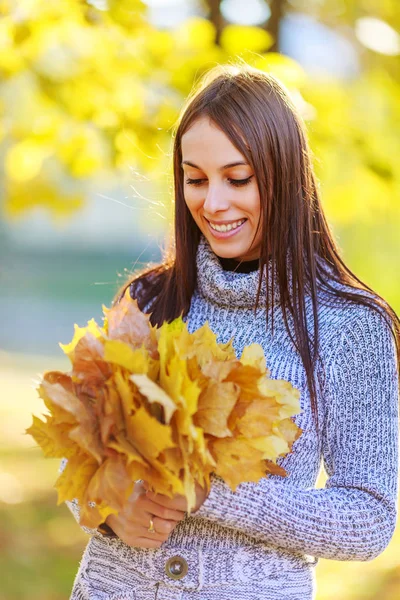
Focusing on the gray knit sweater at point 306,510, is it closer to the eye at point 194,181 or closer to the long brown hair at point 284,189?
the long brown hair at point 284,189

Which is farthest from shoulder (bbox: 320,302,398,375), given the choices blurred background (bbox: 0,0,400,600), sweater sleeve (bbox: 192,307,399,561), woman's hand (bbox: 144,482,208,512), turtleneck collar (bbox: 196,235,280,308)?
blurred background (bbox: 0,0,400,600)

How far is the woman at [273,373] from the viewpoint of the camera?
193 centimetres

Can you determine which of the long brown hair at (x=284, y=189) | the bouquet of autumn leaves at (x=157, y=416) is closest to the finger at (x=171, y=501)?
the bouquet of autumn leaves at (x=157, y=416)

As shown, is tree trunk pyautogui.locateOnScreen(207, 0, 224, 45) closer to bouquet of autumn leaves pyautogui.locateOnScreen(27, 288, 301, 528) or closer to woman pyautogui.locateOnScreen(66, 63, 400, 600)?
woman pyautogui.locateOnScreen(66, 63, 400, 600)

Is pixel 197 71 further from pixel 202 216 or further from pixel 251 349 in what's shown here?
pixel 251 349

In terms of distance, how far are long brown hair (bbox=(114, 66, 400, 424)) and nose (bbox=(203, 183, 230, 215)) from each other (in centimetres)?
10

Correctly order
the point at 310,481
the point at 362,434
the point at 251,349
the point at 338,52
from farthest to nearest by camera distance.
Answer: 1. the point at 338,52
2. the point at 310,481
3. the point at 362,434
4. the point at 251,349

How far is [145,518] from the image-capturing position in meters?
1.86

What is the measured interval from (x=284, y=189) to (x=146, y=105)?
7.09 ft

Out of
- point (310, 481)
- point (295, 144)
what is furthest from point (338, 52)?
point (310, 481)

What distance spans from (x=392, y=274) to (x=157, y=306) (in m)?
5.90

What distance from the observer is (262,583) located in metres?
2.02

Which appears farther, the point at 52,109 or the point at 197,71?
the point at 52,109

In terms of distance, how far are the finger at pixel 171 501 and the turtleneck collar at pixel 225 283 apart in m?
0.67
